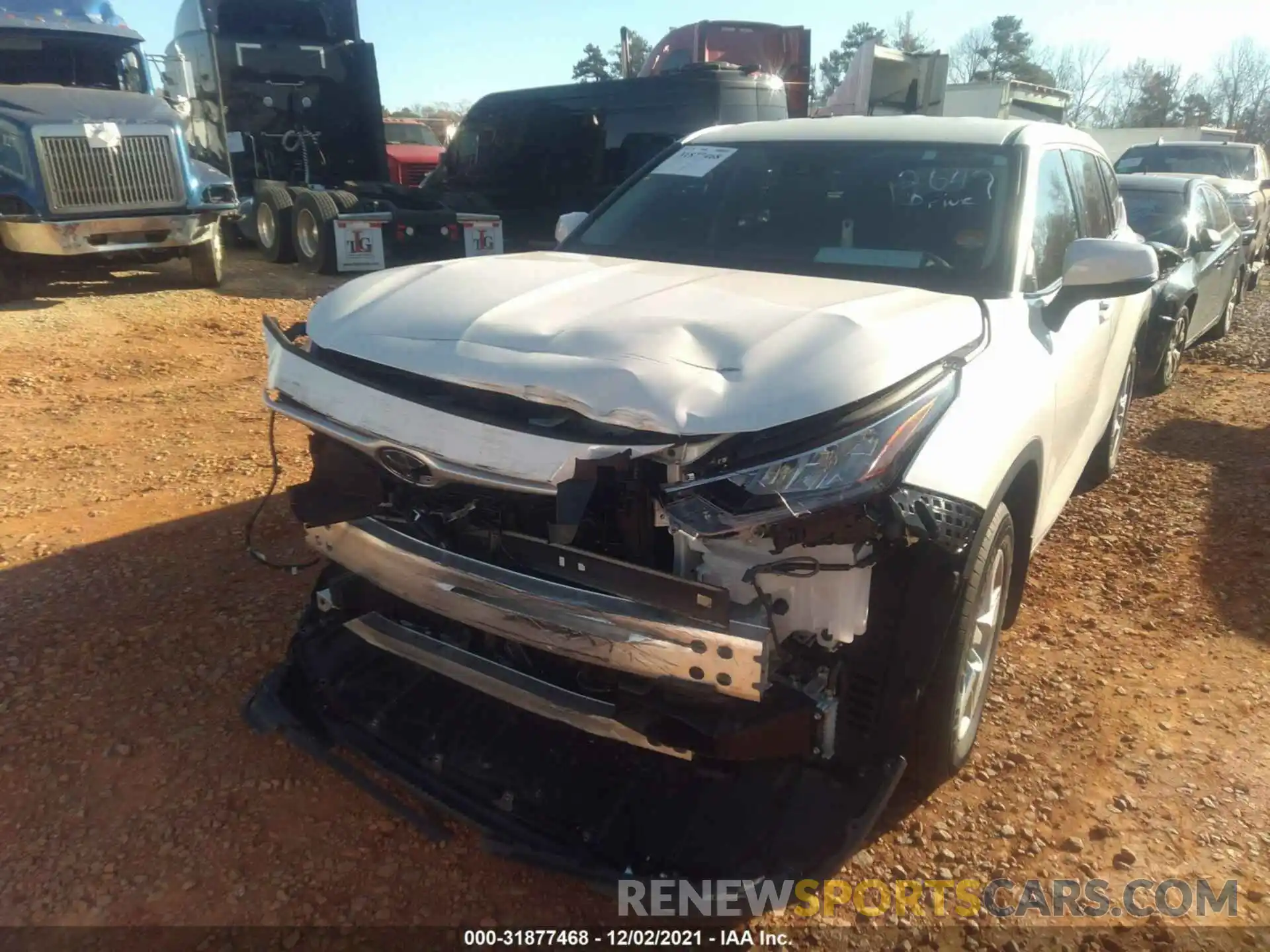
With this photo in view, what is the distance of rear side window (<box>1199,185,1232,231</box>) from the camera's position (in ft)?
28.6

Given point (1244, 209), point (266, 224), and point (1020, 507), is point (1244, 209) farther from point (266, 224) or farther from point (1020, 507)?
point (266, 224)

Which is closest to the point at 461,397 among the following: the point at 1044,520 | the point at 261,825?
the point at 261,825

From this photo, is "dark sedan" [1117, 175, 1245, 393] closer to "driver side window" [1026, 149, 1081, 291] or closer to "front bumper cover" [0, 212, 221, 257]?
"driver side window" [1026, 149, 1081, 291]

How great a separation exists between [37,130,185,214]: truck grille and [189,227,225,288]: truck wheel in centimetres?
54

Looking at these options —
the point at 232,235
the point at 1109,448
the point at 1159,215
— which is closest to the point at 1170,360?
the point at 1159,215

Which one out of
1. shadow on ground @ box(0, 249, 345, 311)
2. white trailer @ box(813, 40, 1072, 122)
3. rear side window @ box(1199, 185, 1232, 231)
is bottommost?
shadow on ground @ box(0, 249, 345, 311)

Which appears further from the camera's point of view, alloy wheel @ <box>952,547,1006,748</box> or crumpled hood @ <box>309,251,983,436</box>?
alloy wheel @ <box>952,547,1006,748</box>

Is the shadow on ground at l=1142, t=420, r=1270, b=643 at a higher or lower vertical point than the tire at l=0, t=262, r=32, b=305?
lower

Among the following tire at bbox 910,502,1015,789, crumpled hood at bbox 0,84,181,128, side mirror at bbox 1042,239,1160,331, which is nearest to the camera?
tire at bbox 910,502,1015,789

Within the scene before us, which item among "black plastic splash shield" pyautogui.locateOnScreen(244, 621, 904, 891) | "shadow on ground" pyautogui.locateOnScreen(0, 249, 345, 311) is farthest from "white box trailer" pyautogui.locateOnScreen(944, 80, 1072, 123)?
"black plastic splash shield" pyautogui.locateOnScreen(244, 621, 904, 891)

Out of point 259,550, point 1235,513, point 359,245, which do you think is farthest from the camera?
point 359,245

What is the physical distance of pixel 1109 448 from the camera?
16.7ft

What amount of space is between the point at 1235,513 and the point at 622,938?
412 centimetres

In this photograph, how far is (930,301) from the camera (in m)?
2.65
